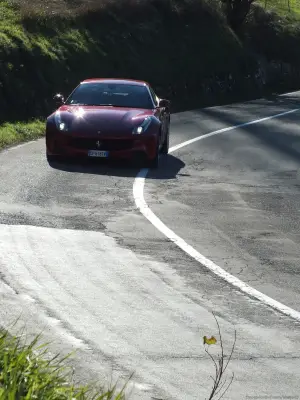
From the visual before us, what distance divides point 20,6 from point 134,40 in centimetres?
551

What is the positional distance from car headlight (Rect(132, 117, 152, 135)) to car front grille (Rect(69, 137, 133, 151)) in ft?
0.73

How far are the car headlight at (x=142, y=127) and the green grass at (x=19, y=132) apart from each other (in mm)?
3096

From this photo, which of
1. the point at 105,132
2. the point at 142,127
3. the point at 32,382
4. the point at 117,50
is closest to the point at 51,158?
the point at 105,132

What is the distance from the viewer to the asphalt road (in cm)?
741

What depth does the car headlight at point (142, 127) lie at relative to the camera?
1883 cm

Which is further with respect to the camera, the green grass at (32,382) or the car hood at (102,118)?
the car hood at (102,118)

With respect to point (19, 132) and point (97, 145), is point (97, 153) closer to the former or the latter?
point (97, 145)

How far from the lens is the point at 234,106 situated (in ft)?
118

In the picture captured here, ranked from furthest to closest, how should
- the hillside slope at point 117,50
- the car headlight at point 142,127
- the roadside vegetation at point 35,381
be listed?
the hillside slope at point 117,50 < the car headlight at point 142,127 < the roadside vegetation at point 35,381

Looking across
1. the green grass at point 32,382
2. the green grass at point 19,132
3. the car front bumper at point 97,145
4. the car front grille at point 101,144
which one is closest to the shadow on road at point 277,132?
the car front bumper at point 97,145

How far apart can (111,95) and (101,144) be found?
6.85 feet

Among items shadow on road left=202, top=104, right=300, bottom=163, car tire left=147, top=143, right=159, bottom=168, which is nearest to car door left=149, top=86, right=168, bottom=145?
car tire left=147, top=143, right=159, bottom=168

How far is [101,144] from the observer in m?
18.6

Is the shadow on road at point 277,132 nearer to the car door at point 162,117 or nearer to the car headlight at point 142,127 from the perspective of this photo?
the car door at point 162,117
